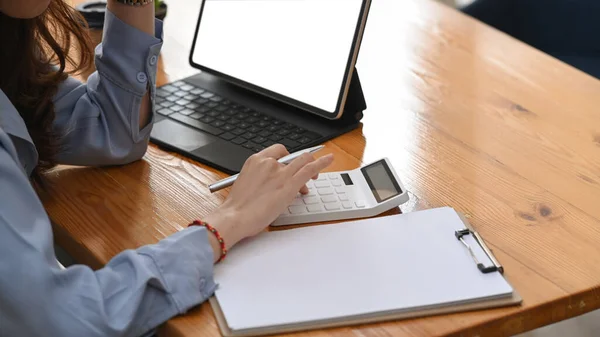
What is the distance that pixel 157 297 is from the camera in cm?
A: 92

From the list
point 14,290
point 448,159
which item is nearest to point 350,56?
point 448,159

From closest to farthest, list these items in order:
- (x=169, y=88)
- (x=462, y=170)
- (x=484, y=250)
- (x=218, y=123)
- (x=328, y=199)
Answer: (x=484, y=250) → (x=328, y=199) → (x=462, y=170) → (x=218, y=123) → (x=169, y=88)

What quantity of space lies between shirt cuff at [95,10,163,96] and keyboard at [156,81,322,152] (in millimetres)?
127

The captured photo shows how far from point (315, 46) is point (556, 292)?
571 millimetres

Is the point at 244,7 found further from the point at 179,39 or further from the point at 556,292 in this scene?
the point at 556,292

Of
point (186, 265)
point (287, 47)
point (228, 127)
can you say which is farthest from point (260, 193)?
point (287, 47)

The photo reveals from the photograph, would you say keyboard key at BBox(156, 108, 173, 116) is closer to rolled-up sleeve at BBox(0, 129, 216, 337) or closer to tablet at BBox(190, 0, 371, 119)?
tablet at BBox(190, 0, 371, 119)

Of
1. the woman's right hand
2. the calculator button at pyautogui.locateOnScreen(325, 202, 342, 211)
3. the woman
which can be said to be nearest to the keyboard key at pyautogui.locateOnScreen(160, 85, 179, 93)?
the woman

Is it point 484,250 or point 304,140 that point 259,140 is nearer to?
point 304,140

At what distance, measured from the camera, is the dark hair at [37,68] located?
3.99 ft

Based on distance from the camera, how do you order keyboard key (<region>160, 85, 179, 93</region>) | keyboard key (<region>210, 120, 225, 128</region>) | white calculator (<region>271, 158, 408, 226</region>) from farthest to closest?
keyboard key (<region>160, 85, 179, 93</region>)
keyboard key (<region>210, 120, 225, 128</region>)
white calculator (<region>271, 158, 408, 226</region>)

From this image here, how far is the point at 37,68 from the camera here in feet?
4.19

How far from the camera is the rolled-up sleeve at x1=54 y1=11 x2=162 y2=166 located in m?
1.22

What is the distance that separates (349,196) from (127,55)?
390 millimetres
